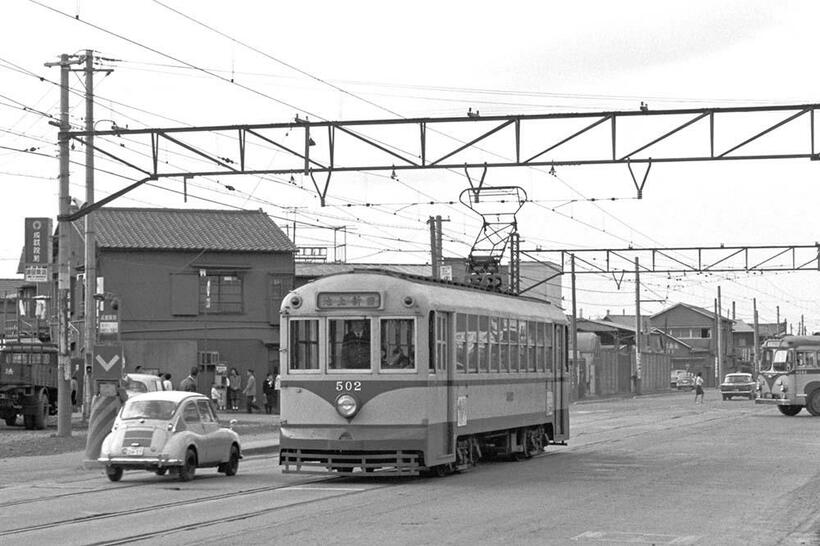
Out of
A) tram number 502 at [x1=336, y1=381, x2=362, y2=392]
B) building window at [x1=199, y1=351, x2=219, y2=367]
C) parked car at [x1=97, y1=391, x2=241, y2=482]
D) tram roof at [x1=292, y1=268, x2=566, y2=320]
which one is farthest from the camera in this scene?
building window at [x1=199, y1=351, x2=219, y2=367]

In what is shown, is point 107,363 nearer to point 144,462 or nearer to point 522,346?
point 144,462

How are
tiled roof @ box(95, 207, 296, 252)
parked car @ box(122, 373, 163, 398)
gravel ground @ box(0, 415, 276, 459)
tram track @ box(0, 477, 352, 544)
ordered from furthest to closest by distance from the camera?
tiled roof @ box(95, 207, 296, 252), parked car @ box(122, 373, 163, 398), gravel ground @ box(0, 415, 276, 459), tram track @ box(0, 477, 352, 544)

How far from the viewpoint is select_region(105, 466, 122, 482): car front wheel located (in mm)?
21156

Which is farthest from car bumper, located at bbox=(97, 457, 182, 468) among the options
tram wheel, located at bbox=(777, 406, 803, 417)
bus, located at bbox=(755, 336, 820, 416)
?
tram wheel, located at bbox=(777, 406, 803, 417)

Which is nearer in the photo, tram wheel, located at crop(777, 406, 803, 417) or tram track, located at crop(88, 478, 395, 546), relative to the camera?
tram track, located at crop(88, 478, 395, 546)

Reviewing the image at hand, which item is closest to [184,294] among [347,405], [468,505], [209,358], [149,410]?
[209,358]

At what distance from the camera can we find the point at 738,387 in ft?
244

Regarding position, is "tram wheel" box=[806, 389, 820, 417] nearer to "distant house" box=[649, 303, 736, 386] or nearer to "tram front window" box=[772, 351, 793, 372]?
"tram front window" box=[772, 351, 793, 372]

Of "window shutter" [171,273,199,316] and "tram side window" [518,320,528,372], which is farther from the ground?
"window shutter" [171,273,199,316]

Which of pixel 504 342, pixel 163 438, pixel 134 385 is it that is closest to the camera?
pixel 163 438

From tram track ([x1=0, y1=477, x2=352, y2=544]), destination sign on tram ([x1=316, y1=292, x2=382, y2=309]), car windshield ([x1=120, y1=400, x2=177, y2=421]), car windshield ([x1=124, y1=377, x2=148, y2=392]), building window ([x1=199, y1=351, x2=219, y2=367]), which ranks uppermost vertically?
destination sign on tram ([x1=316, y1=292, x2=382, y2=309])

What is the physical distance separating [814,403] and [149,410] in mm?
34431

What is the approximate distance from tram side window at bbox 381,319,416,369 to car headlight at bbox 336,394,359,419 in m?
0.65

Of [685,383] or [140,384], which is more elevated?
[140,384]
